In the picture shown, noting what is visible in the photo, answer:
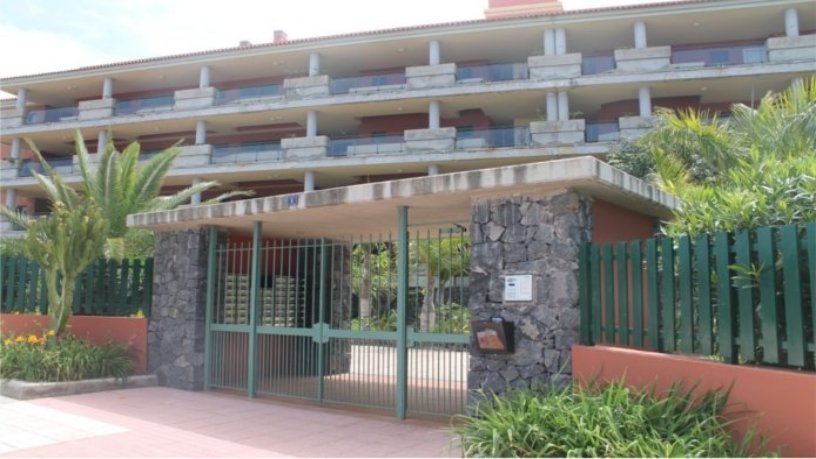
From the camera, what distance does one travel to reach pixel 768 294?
5.03m

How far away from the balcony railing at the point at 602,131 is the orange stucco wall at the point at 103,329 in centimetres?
1946

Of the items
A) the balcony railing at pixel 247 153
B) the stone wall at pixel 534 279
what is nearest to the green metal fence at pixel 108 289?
the stone wall at pixel 534 279

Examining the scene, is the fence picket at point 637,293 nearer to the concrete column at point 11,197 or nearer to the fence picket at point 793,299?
the fence picket at point 793,299

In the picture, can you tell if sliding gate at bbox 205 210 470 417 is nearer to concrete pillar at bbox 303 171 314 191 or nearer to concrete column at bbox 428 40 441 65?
concrete pillar at bbox 303 171 314 191

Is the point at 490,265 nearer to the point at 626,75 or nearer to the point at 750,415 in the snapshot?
the point at 750,415

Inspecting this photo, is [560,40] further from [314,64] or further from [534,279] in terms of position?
[534,279]

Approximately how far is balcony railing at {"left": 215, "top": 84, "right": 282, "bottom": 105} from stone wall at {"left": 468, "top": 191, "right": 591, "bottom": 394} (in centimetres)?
2535

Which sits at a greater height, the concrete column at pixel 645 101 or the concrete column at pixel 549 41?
the concrete column at pixel 549 41

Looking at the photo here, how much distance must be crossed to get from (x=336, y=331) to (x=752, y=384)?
5.51m

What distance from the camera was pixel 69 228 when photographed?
10664 millimetres

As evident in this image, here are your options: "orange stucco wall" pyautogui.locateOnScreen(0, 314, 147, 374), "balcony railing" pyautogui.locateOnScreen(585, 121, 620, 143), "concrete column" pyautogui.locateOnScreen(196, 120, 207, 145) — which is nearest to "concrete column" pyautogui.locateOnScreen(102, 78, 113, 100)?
"concrete column" pyautogui.locateOnScreen(196, 120, 207, 145)

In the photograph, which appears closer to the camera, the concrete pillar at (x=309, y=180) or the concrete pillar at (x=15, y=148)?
the concrete pillar at (x=309, y=180)

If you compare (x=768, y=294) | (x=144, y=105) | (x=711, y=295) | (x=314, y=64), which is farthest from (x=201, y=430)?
(x=144, y=105)

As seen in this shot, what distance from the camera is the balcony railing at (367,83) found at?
94.4 ft
